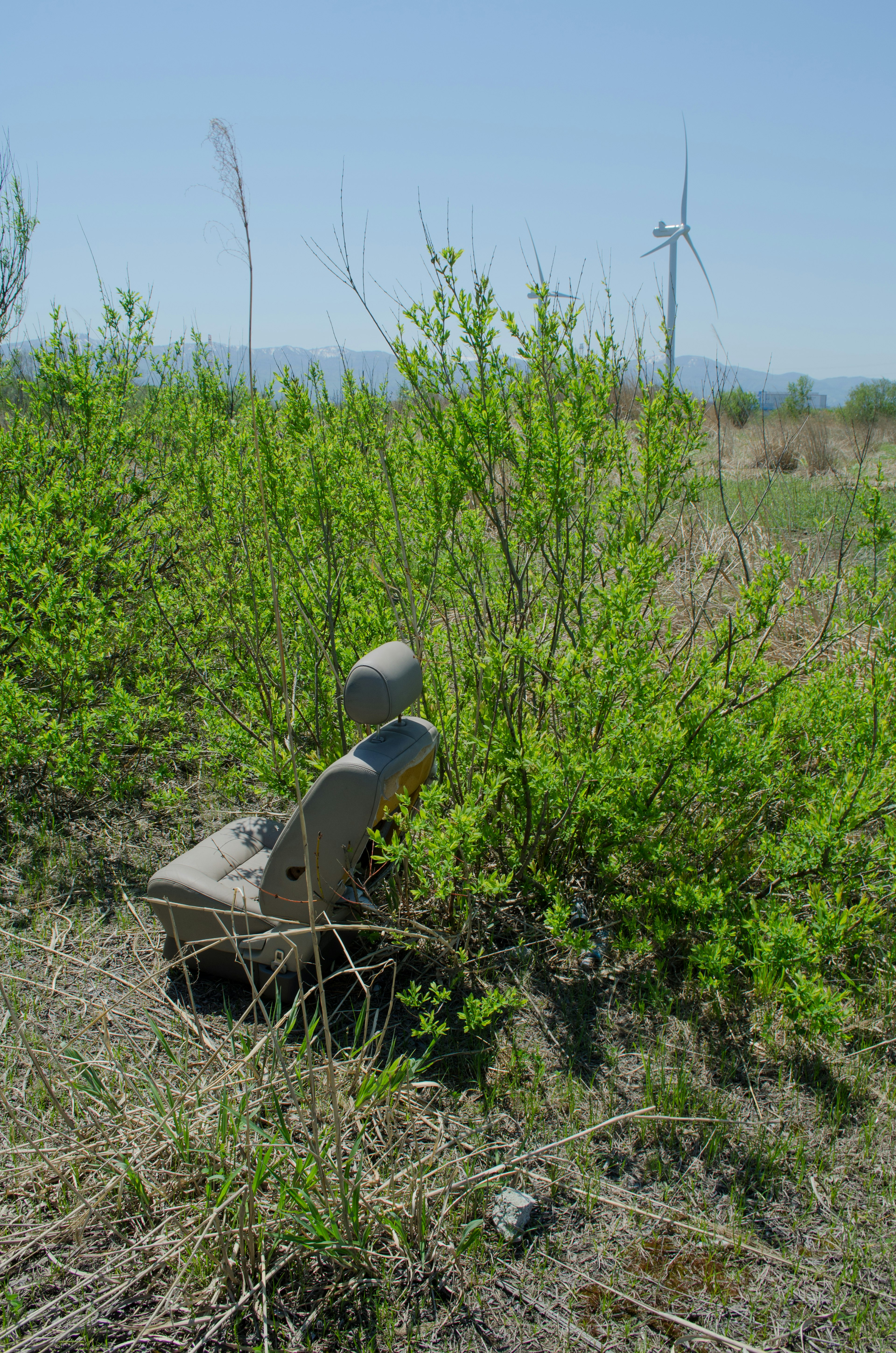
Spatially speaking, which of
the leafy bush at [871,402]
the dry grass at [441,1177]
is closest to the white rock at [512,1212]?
the dry grass at [441,1177]

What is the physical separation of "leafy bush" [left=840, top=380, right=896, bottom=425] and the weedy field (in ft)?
58.5

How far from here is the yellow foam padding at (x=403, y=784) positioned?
2.30m

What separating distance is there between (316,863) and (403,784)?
0.39 meters

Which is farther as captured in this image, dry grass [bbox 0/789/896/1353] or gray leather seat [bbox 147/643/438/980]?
gray leather seat [bbox 147/643/438/980]

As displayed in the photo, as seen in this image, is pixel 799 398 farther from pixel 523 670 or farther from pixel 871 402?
pixel 523 670

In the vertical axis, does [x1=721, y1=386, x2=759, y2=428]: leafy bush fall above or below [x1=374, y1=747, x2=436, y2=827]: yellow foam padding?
above

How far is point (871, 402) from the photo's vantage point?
19453mm

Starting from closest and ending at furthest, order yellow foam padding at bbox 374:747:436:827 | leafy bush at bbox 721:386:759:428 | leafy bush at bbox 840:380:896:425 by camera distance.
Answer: yellow foam padding at bbox 374:747:436:827
leafy bush at bbox 721:386:759:428
leafy bush at bbox 840:380:896:425

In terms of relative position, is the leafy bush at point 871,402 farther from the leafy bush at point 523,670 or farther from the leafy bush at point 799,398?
the leafy bush at point 523,670

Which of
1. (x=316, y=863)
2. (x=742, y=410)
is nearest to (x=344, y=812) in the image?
(x=316, y=863)

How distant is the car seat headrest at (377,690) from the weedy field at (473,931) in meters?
0.34

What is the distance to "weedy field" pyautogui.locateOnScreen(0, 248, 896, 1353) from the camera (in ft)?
5.74

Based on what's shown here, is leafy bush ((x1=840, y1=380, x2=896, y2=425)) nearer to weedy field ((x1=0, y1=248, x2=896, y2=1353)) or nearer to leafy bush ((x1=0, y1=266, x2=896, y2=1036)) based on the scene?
leafy bush ((x1=0, y1=266, x2=896, y2=1036))

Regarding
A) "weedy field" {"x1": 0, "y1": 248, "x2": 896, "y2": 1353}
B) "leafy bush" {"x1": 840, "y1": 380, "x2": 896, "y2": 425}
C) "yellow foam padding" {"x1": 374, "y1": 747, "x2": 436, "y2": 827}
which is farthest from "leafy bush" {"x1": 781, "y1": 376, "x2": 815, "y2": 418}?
"yellow foam padding" {"x1": 374, "y1": 747, "x2": 436, "y2": 827}
